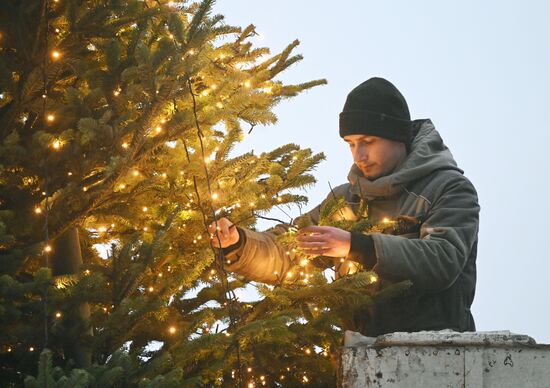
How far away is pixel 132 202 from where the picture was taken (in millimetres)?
3205

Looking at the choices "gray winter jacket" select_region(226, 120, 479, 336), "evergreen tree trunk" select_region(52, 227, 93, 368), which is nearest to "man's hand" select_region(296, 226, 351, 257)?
"gray winter jacket" select_region(226, 120, 479, 336)

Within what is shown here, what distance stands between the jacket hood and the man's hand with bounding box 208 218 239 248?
23.0 inches

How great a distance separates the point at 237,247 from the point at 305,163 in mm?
458

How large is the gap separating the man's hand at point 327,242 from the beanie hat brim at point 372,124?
686 millimetres

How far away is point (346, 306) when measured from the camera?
336cm

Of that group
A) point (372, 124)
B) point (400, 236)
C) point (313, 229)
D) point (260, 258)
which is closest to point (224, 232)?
point (260, 258)

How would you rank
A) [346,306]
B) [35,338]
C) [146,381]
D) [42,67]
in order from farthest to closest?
[346,306] → [42,67] → [35,338] → [146,381]

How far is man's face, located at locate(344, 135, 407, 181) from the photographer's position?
376 cm

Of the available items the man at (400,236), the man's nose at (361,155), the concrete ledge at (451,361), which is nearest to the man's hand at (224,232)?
the man at (400,236)

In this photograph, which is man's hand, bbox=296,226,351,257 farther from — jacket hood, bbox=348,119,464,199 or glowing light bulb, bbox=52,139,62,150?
glowing light bulb, bbox=52,139,62,150

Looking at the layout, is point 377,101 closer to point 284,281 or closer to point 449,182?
point 449,182

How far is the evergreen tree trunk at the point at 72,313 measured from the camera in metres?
2.91

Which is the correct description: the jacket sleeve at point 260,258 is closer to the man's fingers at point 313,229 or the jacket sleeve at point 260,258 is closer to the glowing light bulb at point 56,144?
the man's fingers at point 313,229

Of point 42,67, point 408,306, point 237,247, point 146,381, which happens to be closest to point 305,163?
point 237,247
